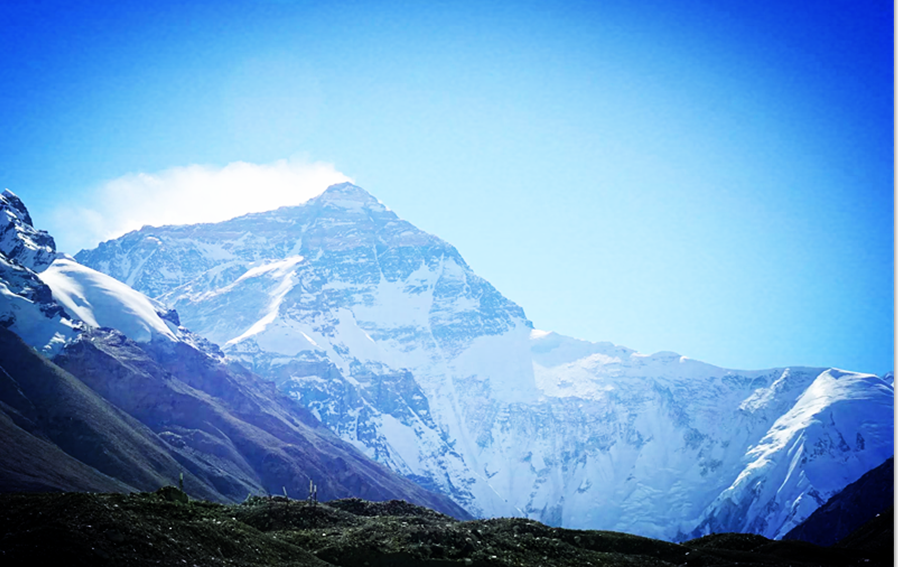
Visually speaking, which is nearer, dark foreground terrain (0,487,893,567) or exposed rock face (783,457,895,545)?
dark foreground terrain (0,487,893,567)

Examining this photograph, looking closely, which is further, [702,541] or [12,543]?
[702,541]

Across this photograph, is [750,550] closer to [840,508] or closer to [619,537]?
[619,537]

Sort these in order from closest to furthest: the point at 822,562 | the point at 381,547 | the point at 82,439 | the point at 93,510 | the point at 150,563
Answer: the point at 150,563 → the point at 93,510 → the point at 381,547 → the point at 822,562 → the point at 82,439

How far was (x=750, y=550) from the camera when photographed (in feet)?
173

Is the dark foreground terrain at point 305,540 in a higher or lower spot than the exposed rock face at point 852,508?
higher

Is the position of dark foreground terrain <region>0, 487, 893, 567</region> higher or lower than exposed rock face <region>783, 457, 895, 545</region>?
higher

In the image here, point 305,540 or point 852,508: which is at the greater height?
point 305,540

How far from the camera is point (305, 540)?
4369cm

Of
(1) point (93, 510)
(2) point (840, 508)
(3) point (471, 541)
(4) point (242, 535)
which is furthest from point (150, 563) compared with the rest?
(2) point (840, 508)

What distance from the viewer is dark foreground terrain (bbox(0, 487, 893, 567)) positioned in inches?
1129

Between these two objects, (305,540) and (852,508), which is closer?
(305,540)

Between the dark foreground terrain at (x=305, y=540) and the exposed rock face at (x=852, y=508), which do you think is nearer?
the dark foreground terrain at (x=305, y=540)

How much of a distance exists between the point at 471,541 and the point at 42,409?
540 feet

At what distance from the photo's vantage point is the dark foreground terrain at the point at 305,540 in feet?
94.1
